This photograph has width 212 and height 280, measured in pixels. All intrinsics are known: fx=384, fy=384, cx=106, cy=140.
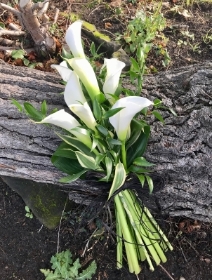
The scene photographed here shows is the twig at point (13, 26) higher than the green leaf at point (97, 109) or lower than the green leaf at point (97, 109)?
lower

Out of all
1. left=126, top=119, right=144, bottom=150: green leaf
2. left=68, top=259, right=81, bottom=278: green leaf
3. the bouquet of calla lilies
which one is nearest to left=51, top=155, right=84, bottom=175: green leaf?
the bouquet of calla lilies

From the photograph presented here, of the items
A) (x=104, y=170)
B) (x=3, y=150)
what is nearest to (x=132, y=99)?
(x=104, y=170)

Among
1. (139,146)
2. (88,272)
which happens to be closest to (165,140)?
(139,146)

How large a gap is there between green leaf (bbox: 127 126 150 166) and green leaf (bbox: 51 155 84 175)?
0.65 ft

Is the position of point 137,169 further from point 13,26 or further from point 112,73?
point 13,26

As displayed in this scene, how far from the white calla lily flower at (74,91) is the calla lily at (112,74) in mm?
100

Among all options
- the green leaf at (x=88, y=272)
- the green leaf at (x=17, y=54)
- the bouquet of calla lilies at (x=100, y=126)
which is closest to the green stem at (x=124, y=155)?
the bouquet of calla lilies at (x=100, y=126)

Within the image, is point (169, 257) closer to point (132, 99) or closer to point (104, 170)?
point (104, 170)

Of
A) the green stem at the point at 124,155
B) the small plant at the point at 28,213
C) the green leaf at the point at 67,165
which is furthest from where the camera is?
the small plant at the point at 28,213

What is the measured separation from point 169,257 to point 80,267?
44 cm

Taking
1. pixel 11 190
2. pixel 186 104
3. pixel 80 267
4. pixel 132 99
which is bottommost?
pixel 80 267

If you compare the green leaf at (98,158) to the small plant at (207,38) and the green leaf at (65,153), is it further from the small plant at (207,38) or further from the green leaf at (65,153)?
the small plant at (207,38)

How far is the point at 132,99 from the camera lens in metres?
1.17

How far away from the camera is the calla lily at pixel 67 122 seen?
1.21 metres
